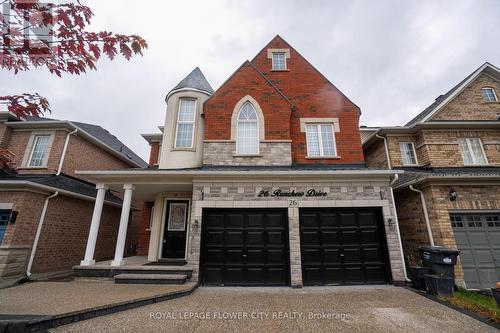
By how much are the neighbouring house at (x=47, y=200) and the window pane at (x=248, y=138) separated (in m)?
7.87

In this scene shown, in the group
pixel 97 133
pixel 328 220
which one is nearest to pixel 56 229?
pixel 97 133

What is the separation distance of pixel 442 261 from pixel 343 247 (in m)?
2.79

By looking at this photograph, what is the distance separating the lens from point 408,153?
11523mm

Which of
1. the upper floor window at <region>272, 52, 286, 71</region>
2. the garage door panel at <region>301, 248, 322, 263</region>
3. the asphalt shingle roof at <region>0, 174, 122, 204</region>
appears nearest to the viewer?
the garage door panel at <region>301, 248, 322, 263</region>

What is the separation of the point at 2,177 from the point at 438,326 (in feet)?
50.8

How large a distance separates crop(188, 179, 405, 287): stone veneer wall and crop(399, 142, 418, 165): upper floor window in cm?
440

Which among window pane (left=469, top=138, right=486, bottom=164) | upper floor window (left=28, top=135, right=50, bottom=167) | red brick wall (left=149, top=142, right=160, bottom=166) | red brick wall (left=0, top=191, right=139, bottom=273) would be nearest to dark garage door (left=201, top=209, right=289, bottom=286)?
red brick wall (left=0, top=191, right=139, bottom=273)

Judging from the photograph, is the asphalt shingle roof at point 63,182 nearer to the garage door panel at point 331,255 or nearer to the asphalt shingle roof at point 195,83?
the asphalt shingle roof at point 195,83

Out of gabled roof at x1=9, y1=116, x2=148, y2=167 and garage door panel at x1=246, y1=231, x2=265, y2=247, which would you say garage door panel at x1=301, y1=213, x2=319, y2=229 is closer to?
garage door panel at x1=246, y1=231, x2=265, y2=247

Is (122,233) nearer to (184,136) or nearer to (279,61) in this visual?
(184,136)

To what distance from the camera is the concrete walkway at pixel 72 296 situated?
15.3 ft

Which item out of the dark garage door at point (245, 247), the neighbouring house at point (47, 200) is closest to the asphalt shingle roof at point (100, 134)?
the neighbouring house at point (47, 200)

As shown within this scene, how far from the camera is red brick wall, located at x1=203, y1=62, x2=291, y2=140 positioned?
31.6ft

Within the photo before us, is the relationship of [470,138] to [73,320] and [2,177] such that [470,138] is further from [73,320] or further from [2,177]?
[2,177]
